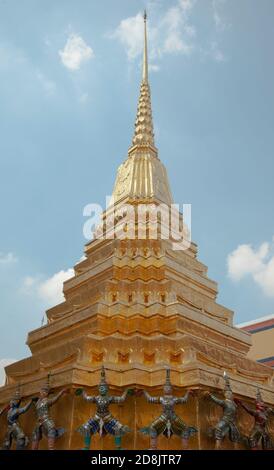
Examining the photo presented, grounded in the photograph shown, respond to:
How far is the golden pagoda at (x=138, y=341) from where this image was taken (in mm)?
10719

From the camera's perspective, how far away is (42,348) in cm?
1395

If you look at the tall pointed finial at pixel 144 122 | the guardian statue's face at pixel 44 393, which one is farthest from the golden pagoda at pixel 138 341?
the tall pointed finial at pixel 144 122

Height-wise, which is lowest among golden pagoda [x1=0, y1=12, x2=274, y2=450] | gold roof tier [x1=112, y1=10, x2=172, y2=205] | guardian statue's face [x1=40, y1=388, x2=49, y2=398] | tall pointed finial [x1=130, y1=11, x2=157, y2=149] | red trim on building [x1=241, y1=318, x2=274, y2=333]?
guardian statue's face [x1=40, y1=388, x2=49, y2=398]

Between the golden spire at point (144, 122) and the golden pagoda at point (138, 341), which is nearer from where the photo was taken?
the golden pagoda at point (138, 341)

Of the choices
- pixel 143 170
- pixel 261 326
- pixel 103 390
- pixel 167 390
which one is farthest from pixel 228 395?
pixel 261 326

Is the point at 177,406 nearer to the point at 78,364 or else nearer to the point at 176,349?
the point at 176,349

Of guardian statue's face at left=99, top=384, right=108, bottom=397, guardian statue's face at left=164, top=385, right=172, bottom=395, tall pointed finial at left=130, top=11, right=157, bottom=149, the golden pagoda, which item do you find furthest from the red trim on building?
guardian statue's face at left=99, top=384, right=108, bottom=397

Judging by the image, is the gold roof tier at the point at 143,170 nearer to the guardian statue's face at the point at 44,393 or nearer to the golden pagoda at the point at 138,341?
the golden pagoda at the point at 138,341

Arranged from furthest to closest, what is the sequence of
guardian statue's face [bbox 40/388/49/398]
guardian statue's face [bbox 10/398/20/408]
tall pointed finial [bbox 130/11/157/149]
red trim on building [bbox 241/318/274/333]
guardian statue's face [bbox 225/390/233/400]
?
red trim on building [bbox 241/318/274/333] < tall pointed finial [bbox 130/11/157/149] < guardian statue's face [bbox 10/398/20/408] < guardian statue's face [bbox 40/388/49/398] < guardian statue's face [bbox 225/390/233/400]

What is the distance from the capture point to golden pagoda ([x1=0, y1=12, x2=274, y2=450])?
10.7 meters

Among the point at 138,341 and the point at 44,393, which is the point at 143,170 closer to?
the point at 138,341

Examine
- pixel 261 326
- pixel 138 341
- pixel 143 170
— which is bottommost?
pixel 138 341

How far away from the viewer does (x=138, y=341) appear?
11773 mm

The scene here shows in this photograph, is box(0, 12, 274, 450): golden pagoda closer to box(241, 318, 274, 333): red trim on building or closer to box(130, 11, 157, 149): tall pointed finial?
box(130, 11, 157, 149): tall pointed finial
